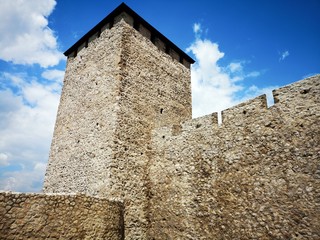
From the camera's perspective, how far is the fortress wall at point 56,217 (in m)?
4.52

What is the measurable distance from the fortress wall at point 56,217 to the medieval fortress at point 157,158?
20mm

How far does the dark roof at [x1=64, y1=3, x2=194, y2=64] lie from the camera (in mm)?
9750

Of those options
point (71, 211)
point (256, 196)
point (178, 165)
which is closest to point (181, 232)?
point (178, 165)

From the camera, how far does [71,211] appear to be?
5398 millimetres

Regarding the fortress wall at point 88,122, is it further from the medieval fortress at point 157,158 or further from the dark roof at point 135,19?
the dark roof at point 135,19

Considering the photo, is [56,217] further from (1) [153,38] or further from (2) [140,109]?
(1) [153,38]

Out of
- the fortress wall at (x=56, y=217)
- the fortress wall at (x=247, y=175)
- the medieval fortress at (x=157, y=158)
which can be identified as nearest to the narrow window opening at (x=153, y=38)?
the medieval fortress at (x=157, y=158)

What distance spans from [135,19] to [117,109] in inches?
178

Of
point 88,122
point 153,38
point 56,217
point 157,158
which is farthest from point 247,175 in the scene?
point 153,38

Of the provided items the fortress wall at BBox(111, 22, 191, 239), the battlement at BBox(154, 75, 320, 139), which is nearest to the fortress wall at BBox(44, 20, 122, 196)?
the fortress wall at BBox(111, 22, 191, 239)

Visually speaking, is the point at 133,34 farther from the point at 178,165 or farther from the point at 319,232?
the point at 319,232

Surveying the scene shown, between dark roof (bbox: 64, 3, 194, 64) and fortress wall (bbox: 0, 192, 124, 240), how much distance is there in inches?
297

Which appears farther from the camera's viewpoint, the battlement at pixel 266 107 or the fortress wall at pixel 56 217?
the battlement at pixel 266 107

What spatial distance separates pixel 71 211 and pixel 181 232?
3273 millimetres
